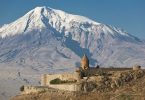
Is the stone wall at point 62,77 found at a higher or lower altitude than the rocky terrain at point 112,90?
higher

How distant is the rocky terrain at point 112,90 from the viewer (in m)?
76.9

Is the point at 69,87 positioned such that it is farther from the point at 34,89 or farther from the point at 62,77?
the point at 34,89

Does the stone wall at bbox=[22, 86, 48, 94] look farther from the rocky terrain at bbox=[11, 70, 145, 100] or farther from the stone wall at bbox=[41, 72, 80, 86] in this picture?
the stone wall at bbox=[41, 72, 80, 86]

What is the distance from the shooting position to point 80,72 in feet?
281

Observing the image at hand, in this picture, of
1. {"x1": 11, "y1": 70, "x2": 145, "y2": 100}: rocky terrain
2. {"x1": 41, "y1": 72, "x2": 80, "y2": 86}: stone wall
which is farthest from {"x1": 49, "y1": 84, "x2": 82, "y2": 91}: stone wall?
{"x1": 41, "y1": 72, "x2": 80, "y2": 86}: stone wall

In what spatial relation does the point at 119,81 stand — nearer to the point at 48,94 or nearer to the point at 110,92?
the point at 110,92

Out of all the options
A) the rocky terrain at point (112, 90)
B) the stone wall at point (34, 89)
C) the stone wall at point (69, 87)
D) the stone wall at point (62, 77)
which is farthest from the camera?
the stone wall at point (34, 89)

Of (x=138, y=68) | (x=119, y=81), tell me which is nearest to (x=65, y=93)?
(x=119, y=81)

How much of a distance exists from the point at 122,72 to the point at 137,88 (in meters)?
7.94

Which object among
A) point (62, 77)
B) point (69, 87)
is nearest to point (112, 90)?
point (69, 87)

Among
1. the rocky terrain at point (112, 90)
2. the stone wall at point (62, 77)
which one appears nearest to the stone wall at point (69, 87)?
the rocky terrain at point (112, 90)

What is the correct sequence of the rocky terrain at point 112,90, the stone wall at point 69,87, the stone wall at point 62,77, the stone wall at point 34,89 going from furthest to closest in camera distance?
the stone wall at point 34,89
the stone wall at point 62,77
the stone wall at point 69,87
the rocky terrain at point 112,90

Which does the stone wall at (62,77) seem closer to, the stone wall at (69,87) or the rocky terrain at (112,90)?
the stone wall at (69,87)

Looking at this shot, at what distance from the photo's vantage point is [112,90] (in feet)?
267
